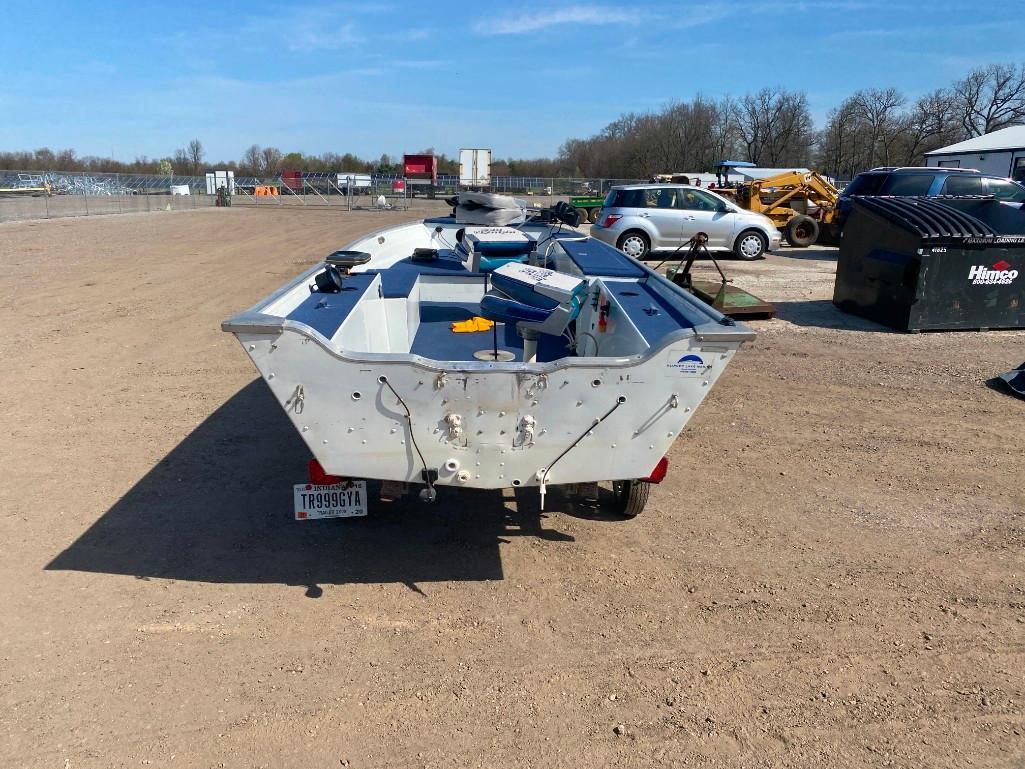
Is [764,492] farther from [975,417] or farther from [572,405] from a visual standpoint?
[975,417]

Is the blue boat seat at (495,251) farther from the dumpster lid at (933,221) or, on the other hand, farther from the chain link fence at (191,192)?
the chain link fence at (191,192)

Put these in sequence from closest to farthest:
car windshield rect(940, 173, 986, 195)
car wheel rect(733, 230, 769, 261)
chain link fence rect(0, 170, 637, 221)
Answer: car windshield rect(940, 173, 986, 195)
car wheel rect(733, 230, 769, 261)
chain link fence rect(0, 170, 637, 221)

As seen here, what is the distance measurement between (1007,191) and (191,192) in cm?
4429

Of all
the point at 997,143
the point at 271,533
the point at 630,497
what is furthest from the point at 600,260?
the point at 997,143

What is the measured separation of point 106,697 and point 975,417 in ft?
21.5

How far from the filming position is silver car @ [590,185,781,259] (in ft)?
50.0

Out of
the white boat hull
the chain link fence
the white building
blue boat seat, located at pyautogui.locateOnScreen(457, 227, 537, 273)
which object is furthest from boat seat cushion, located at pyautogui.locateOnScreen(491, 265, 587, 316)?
the white building

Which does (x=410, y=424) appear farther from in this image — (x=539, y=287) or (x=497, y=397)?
(x=539, y=287)

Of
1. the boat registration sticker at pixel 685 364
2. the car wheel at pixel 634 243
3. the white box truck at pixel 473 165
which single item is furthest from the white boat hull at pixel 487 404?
the white box truck at pixel 473 165

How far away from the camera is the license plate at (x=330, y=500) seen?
364 centimetres

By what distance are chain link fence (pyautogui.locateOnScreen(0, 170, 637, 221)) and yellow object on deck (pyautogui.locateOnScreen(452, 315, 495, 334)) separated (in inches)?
1098

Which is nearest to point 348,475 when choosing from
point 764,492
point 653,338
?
point 653,338

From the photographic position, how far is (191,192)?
46250 millimetres

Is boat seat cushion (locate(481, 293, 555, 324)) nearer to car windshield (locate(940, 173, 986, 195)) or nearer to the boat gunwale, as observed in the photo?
the boat gunwale
